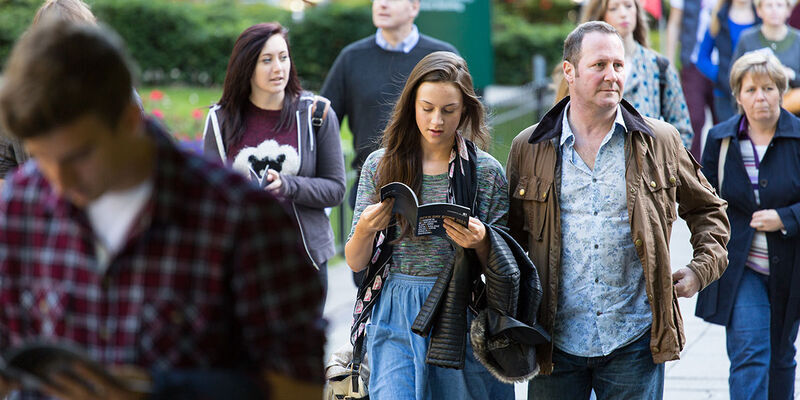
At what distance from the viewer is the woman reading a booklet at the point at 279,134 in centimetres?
529

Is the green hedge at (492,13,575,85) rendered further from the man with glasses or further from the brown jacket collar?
the brown jacket collar

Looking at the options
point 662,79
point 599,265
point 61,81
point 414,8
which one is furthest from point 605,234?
point 414,8

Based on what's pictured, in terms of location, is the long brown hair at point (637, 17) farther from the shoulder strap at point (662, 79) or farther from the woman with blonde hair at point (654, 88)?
the shoulder strap at point (662, 79)

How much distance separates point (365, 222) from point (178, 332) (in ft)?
6.44

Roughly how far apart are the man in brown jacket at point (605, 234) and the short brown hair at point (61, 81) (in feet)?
7.51

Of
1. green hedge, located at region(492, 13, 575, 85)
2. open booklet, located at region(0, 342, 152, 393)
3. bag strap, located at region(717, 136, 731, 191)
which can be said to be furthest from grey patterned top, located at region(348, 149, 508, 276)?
green hedge, located at region(492, 13, 575, 85)

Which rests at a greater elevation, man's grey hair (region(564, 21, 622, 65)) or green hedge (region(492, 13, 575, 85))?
green hedge (region(492, 13, 575, 85))

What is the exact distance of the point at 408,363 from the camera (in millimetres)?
4227

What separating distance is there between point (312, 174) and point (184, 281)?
3.33 m

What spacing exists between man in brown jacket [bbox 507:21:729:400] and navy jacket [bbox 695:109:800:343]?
1130 mm

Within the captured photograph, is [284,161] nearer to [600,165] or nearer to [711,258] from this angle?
[600,165]

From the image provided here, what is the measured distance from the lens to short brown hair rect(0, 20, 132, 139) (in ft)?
6.63

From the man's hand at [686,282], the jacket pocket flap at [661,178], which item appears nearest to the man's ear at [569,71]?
the jacket pocket flap at [661,178]

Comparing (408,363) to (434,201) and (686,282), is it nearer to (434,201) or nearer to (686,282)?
(434,201)
